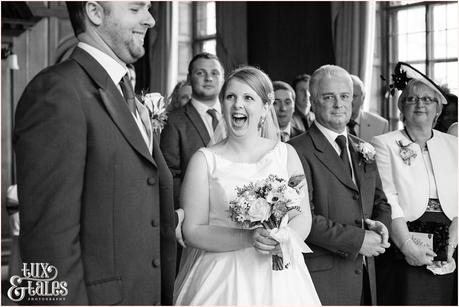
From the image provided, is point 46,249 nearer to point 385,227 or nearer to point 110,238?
point 110,238

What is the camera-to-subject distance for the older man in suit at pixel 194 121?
14.4 ft

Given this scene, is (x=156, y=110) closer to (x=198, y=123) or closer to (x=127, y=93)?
(x=198, y=123)

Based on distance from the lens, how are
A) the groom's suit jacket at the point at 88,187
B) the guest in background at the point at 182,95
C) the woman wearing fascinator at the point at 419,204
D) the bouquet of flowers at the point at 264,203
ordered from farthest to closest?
the guest in background at the point at 182,95
the woman wearing fascinator at the point at 419,204
the bouquet of flowers at the point at 264,203
the groom's suit jacket at the point at 88,187

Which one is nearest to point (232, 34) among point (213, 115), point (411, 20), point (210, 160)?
point (411, 20)

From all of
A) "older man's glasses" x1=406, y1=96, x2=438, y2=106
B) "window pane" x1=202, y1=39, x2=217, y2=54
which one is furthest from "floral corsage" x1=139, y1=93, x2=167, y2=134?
"window pane" x1=202, y1=39, x2=217, y2=54

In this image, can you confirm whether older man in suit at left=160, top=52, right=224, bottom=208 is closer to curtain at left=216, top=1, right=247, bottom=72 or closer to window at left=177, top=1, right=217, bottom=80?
curtain at left=216, top=1, right=247, bottom=72

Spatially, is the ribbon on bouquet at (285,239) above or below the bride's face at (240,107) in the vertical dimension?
below

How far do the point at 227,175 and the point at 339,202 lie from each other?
741 mm

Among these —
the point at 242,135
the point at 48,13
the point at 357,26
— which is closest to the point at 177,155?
the point at 242,135

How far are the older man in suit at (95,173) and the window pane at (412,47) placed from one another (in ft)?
25.0

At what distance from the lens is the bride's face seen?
9.83 ft

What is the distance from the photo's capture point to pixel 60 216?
1823mm

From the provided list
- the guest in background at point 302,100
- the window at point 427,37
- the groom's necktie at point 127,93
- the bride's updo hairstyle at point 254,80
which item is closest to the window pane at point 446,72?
the window at point 427,37

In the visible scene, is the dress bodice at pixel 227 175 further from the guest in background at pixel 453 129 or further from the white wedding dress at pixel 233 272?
the guest in background at pixel 453 129
